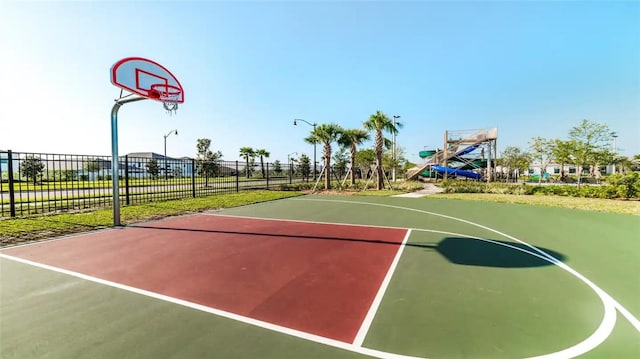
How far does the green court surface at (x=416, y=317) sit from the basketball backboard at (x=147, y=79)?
508 cm

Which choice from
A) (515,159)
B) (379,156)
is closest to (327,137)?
(379,156)

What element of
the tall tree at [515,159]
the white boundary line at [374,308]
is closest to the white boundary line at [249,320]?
the white boundary line at [374,308]

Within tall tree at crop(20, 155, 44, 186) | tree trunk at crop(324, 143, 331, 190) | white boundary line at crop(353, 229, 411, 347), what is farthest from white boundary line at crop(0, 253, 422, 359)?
tree trunk at crop(324, 143, 331, 190)

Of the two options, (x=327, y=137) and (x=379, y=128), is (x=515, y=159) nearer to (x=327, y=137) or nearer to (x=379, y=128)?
(x=379, y=128)

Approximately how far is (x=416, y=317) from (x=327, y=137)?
64.0 feet

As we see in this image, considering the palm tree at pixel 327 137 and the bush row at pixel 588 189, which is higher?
the palm tree at pixel 327 137

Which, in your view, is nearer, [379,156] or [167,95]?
[167,95]

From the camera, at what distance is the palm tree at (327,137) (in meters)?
21.7

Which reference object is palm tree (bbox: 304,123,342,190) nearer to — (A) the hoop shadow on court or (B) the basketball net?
(B) the basketball net

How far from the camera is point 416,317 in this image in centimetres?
305

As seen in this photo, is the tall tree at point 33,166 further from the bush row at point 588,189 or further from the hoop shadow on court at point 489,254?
the bush row at point 588,189

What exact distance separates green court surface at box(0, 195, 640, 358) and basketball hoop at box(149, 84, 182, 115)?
557 cm

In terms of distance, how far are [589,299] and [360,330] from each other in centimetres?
320

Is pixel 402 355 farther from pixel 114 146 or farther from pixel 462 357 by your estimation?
pixel 114 146
